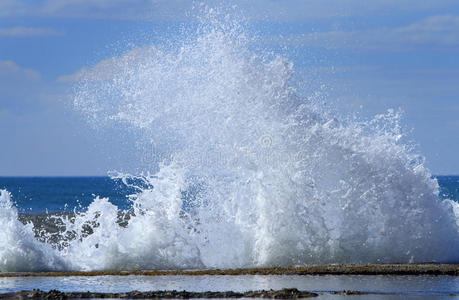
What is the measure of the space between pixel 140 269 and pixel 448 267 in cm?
726

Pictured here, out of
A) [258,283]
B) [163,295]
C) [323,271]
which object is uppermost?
[323,271]

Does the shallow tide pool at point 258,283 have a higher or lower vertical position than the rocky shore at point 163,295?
higher

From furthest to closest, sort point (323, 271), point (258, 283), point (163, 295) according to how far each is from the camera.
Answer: point (323, 271) → point (258, 283) → point (163, 295)

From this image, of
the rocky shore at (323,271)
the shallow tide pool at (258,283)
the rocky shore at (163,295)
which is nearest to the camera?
the rocky shore at (163,295)

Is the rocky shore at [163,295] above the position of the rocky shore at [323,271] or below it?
below

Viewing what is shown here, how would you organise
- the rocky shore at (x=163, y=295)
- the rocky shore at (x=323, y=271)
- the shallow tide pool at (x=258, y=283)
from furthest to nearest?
1. the rocky shore at (x=323, y=271)
2. the shallow tide pool at (x=258, y=283)
3. the rocky shore at (x=163, y=295)

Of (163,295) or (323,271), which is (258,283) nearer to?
(323,271)

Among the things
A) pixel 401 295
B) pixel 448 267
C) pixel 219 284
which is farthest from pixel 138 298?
pixel 448 267

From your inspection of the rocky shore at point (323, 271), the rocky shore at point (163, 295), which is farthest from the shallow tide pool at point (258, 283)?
the rocky shore at point (163, 295)

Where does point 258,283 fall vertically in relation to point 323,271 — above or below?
below

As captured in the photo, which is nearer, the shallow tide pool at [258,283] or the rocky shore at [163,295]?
the rocky shore at [163,295]

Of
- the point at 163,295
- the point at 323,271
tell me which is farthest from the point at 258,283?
the point at 163,295

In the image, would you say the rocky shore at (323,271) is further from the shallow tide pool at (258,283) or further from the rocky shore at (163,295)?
the rocky shore at (163,295)

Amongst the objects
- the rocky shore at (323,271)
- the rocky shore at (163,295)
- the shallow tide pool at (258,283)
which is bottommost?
the rocky shore at (163,295)
